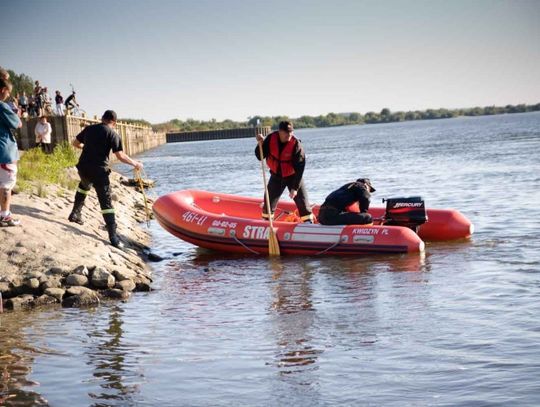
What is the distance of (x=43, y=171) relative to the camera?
1373cm

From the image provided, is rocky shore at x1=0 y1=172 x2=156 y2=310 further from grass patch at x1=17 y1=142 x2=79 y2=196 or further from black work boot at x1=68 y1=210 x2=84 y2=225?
grass patch at x1=17 y1=142 x2=79 y2=196

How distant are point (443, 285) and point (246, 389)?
4.13 metres

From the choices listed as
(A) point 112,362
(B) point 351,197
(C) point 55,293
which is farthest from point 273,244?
(A) point 112,362

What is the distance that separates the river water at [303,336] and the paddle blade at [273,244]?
272mm

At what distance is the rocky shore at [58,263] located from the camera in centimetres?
853

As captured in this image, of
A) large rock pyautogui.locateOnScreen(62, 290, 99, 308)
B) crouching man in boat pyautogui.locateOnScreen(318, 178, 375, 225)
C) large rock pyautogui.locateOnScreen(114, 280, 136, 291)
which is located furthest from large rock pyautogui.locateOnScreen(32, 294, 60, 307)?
crouching man in boat pyautogui.locateOnScreen(318, 178, 375, 225)

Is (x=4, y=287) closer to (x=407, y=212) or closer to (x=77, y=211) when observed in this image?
(x=77, y=211)

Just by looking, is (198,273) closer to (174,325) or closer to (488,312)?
(174,325)

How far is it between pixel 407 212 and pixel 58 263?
5343 mm

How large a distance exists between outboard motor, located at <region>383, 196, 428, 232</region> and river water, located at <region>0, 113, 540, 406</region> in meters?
0.53

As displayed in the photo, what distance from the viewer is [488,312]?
7.59 m

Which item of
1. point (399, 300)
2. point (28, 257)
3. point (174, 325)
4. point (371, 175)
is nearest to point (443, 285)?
point (399, 300)

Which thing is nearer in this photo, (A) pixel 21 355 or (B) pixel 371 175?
(A) pixel 21 355

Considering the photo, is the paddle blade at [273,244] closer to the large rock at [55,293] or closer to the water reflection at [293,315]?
the water reflection at [293,315]
